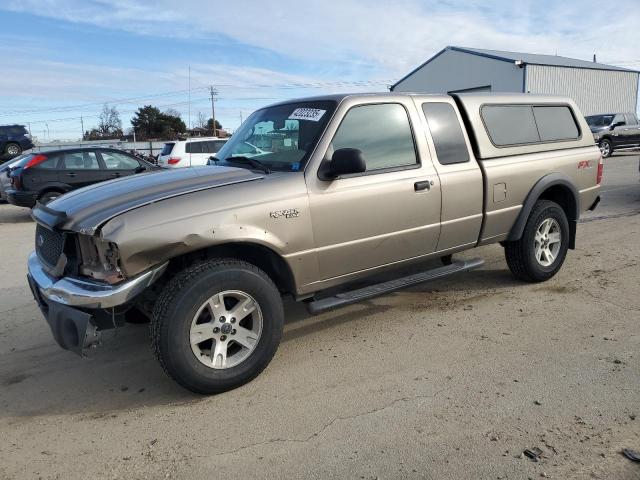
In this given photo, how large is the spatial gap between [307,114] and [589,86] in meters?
38.3

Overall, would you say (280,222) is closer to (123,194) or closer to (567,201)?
(123,194)

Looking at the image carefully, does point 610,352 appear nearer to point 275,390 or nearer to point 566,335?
point 566,335

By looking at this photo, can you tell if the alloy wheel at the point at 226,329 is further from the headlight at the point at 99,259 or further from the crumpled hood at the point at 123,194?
the crumpled hood at the point at 123,194

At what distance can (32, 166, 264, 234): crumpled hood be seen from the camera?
318 centimetres

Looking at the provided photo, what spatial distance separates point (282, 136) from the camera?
4125 millimetres

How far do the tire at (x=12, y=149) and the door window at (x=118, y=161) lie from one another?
16915 mm

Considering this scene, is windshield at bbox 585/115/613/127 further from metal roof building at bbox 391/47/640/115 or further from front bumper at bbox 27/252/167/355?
front bumper at bbox 27/252/167/355

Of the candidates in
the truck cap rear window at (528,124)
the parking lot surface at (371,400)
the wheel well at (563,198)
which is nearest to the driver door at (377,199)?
the parking lot surface at (371,400)

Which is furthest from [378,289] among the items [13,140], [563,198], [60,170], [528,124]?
[13,140]

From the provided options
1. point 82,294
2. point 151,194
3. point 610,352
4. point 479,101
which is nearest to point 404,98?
point 479,101

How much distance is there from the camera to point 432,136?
4375mm

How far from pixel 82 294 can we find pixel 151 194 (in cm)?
76

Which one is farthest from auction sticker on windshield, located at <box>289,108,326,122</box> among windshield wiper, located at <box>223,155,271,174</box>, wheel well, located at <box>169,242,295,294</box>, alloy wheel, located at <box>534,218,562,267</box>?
alloy wheel, located at <box>534,218,562,267</box>

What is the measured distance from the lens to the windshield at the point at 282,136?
385 cm
